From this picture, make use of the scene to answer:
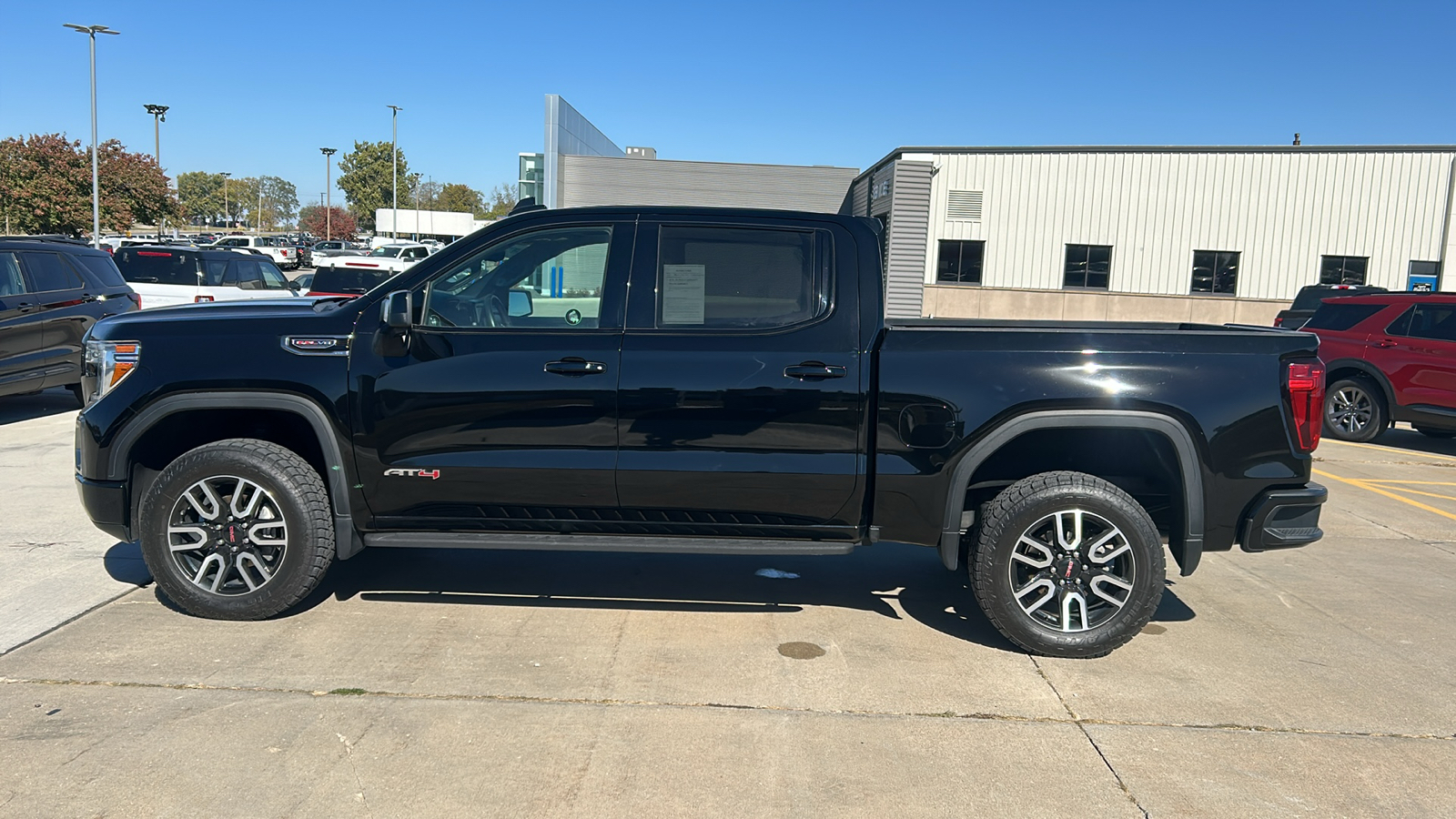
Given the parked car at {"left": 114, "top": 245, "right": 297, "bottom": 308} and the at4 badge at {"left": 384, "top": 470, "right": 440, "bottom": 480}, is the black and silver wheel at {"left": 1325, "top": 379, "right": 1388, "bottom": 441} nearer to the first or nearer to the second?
the at4 badge at {"left": 384, "top": 470, "right": 440, "bottom": 480}

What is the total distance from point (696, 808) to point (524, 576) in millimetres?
2680

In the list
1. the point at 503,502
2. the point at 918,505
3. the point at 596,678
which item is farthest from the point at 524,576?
the point at 918,505

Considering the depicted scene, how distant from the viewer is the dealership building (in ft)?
84.9

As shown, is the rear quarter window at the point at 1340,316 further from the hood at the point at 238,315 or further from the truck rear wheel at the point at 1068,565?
the hood at the point at 238,315

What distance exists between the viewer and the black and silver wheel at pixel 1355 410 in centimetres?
1152

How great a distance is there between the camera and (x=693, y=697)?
4152 millimetres

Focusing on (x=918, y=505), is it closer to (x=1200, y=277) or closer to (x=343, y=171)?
(x=1200, y=277)

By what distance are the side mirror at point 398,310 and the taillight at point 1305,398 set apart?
12.9ft

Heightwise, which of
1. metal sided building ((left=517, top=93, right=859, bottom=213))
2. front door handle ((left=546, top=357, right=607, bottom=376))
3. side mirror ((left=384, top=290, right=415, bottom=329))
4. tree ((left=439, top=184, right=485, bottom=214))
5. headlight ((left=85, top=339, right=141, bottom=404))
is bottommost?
headlight ((left=85, top=339, right=141, bottom=404))

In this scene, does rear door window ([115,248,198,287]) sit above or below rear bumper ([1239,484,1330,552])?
above

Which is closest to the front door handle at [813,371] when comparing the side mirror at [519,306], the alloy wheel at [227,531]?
the side mirror at [519,306]

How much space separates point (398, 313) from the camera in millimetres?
4430

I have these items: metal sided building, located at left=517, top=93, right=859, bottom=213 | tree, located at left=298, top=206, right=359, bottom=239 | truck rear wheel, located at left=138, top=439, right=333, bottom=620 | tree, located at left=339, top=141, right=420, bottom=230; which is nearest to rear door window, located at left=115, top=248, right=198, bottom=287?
truck rear wheel, located at left=138, top=439, right=333, bottom=620

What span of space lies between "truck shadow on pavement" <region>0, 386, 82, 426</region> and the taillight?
37.6 feet
